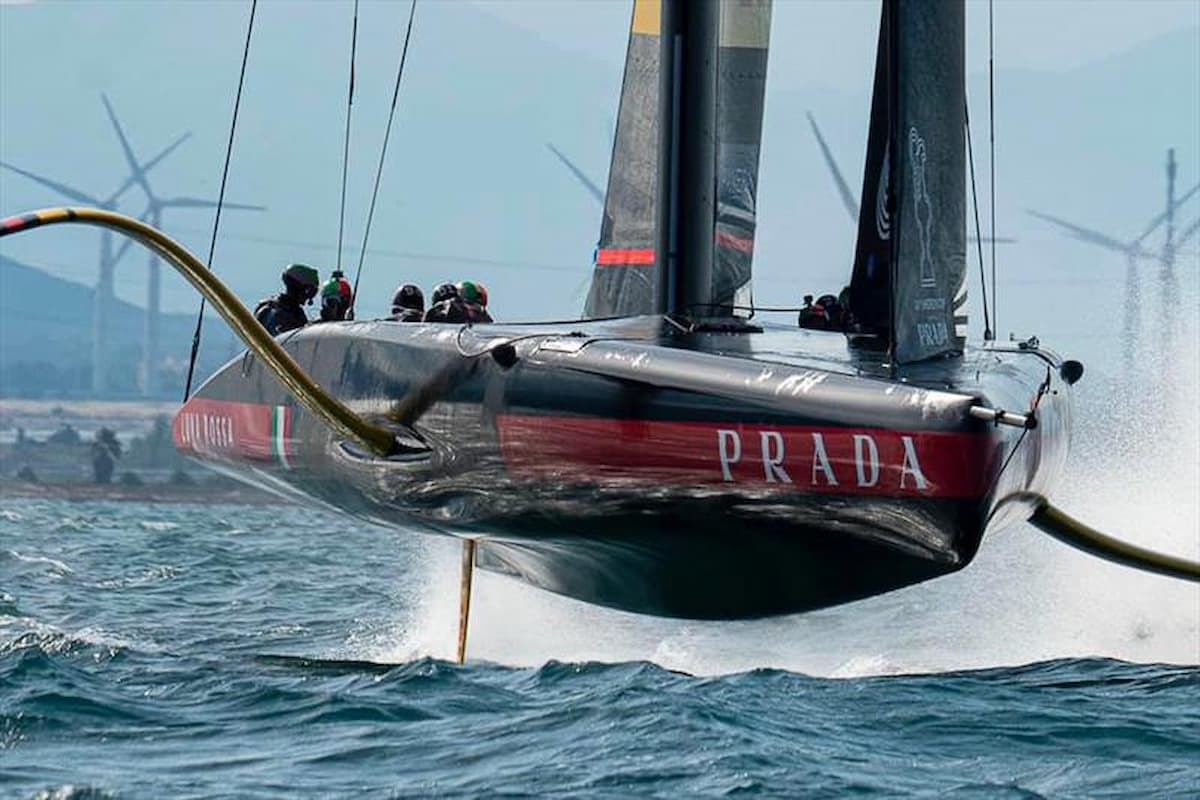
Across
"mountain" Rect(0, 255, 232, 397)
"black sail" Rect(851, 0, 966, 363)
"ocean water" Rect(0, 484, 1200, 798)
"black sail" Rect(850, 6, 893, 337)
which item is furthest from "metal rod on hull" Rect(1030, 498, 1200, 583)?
"mountain" Rect(0, 255, 232, 397)

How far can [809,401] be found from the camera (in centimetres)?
493

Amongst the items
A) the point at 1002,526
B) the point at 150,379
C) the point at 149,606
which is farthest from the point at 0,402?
the point at 1002,526

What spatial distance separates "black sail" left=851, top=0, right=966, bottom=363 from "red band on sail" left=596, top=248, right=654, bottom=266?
4.89 feet

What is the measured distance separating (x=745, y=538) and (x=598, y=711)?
19.7 inches

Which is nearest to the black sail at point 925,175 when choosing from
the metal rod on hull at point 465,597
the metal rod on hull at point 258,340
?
the metal rod on hull at point 258,340

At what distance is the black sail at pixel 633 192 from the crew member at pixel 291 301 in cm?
100

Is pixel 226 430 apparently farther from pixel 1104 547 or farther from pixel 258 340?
pixel 1104 547

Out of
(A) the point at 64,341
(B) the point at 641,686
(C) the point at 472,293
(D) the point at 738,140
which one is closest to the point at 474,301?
(C) the point at 472,293

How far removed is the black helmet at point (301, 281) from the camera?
7.15m

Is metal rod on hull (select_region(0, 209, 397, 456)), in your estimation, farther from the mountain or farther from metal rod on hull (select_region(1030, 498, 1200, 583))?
the mountain

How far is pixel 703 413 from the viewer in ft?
16.6

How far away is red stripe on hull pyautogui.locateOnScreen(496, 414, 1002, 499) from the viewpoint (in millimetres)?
4742

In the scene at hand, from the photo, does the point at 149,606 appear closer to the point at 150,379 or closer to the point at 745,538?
the point at 745,538

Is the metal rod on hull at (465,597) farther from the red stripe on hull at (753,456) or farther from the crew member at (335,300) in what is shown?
the red stripe on hull at (753,456)
